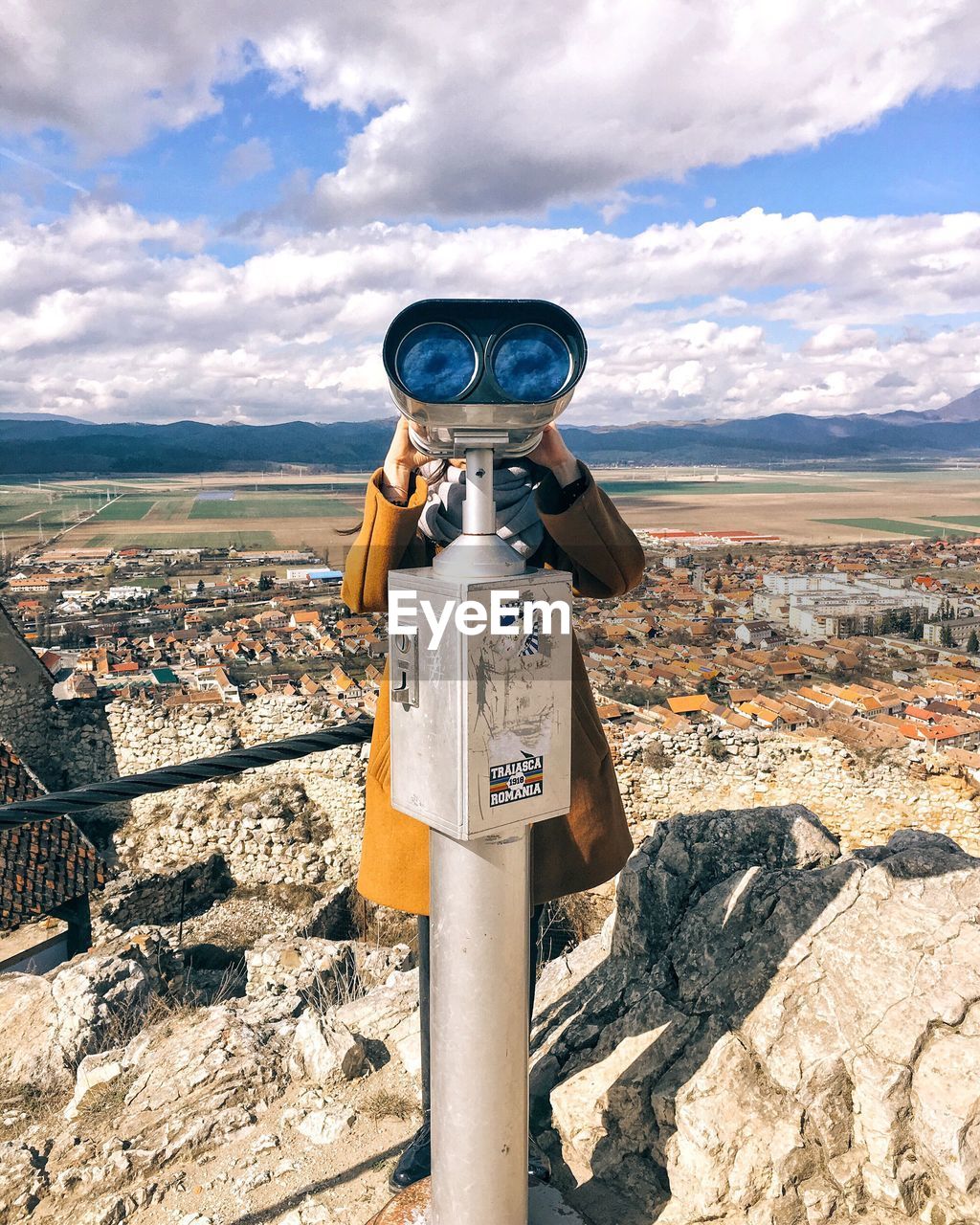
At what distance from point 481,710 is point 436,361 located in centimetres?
57

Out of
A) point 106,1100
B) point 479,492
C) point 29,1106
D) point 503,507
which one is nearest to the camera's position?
point 479,492

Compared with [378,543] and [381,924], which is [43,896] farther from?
[378,543]

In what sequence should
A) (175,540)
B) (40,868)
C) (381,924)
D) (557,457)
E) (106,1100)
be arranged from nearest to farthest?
1. (557,457)
2. (106,1100)
3. (381,924)
4. (40,868)
5. (175,540)

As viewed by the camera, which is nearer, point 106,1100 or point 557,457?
point 557,457

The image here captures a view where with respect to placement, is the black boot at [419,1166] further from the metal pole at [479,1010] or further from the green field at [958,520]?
the green field at [958,520]

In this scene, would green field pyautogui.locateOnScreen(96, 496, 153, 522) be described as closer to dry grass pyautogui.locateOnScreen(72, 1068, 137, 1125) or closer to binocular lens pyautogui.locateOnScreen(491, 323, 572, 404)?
dry grass pyautogui.locateOnScreen(72, 1068, 137, 1125)

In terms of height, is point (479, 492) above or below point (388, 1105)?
above

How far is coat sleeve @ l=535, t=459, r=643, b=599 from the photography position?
179 cm

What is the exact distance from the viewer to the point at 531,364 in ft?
4.53

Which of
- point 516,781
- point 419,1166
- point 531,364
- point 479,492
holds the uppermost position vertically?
point 531,364

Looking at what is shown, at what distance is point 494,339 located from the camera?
136 centimetres

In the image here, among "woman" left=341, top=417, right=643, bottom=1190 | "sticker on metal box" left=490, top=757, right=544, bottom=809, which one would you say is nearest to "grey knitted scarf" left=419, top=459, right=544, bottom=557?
"woman" left=341, top=417, right=643, bottom=1190

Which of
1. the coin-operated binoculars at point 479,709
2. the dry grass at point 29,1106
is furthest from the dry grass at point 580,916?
the coin-operated binoculars at point 479,709

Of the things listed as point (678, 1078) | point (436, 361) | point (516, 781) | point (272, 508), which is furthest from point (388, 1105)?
point (272, 508)
